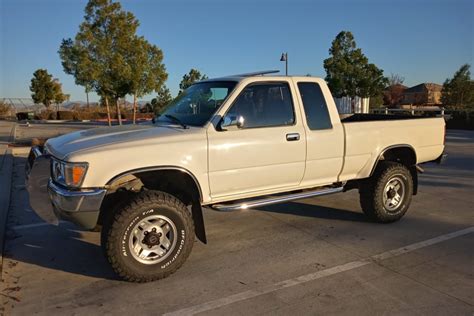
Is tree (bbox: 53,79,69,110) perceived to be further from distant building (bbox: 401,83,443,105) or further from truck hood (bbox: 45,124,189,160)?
truck hood (bbox: 45,124,189,160)

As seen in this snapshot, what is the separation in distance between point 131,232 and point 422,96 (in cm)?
6025

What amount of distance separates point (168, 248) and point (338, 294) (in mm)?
1657

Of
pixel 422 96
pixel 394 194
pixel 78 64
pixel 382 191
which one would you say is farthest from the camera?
pixel 422 96

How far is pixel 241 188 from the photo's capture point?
4531 mm

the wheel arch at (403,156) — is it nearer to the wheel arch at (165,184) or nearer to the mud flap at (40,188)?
the wheel arch at (165,184)

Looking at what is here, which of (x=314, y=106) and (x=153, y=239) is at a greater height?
(x=314, y=106)

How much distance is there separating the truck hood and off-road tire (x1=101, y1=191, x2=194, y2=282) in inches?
22.7

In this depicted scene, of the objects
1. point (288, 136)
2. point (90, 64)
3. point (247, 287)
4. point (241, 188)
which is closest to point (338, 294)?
point (247, 287)

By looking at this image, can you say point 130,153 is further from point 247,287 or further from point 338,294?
point 338,294

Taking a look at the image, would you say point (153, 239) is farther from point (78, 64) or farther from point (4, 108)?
point (4, 108)

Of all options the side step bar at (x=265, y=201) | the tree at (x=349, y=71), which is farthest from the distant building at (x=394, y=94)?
the side step bar at (x=265, y=201)

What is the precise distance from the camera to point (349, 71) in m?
28.3

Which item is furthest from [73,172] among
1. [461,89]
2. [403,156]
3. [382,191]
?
[461,89]

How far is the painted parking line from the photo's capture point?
3.51 meters
